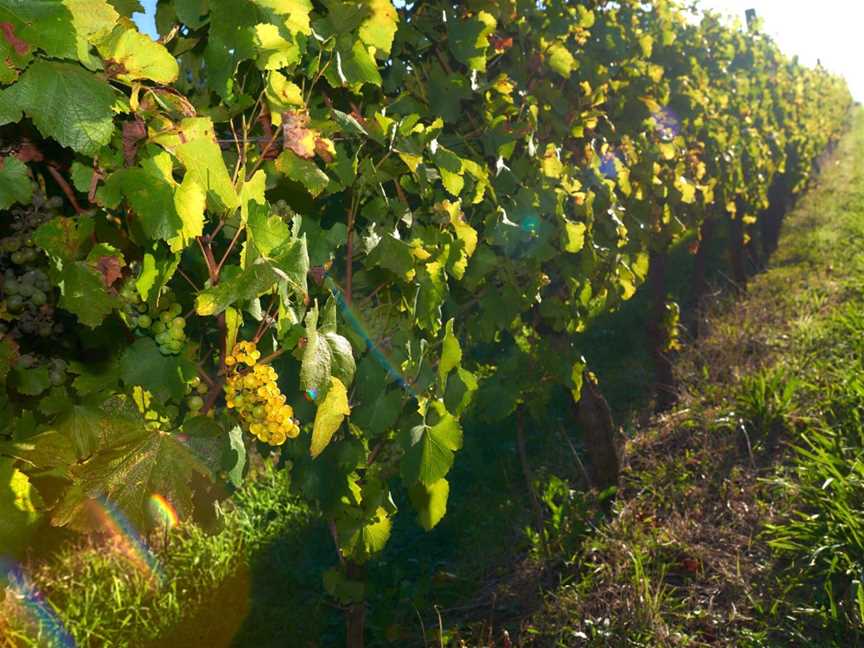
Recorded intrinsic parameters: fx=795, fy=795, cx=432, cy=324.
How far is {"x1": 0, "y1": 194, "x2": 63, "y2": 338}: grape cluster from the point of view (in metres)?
1.42

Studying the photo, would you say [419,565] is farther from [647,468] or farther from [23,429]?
[23,429]

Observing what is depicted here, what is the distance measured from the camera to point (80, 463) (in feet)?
4.80

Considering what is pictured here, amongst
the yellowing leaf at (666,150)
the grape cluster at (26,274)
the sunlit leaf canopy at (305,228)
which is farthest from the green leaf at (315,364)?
the yellowing leaf at (666,150)

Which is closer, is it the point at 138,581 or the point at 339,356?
the point at 339,356

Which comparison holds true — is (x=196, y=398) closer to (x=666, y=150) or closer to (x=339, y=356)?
(x=339, y=356)

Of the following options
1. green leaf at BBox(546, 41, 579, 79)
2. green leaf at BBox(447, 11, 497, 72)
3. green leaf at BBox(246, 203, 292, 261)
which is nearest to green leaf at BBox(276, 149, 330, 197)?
green leaf at BBox(246, 203, 292, 261)

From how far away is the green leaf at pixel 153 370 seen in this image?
159 centimetres

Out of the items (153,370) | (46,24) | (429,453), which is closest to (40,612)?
(429,453)

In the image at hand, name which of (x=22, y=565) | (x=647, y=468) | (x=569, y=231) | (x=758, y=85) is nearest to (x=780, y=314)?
(x=647, y=468)

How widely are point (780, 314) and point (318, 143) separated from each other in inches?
241

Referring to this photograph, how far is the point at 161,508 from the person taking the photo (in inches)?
57.6

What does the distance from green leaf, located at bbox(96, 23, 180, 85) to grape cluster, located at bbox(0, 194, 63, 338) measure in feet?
0.89

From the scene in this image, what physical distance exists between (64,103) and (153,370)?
1.89 ft

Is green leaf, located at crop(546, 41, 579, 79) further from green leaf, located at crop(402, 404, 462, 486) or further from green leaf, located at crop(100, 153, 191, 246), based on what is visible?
green leaf, located at crop(100, 153, 191, 246)
